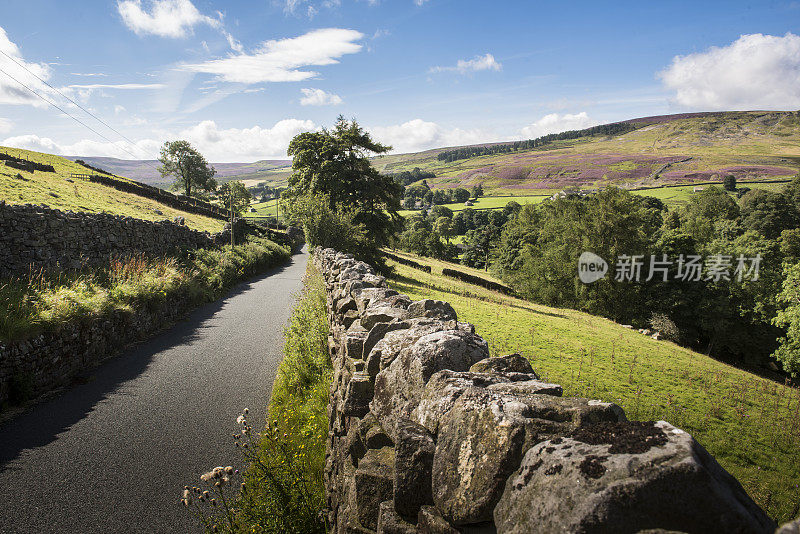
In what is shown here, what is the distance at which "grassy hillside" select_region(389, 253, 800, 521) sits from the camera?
7523 millimetres

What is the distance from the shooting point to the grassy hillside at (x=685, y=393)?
752 cm

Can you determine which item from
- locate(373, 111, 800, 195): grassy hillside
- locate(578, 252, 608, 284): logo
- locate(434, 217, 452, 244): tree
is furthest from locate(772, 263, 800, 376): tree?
locate(373, 111, 800, 195): grassy hillside

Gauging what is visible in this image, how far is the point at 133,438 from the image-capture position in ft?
22.6

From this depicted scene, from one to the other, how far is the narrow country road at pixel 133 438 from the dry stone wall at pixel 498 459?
2.84 m

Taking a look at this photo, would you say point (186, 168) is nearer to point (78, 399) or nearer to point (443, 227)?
point (443, 227)

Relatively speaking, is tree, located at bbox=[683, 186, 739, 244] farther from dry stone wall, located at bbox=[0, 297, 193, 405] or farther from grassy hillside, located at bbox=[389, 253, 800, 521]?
dry stone wall, located at bbox=[0, 297, 193, 405]

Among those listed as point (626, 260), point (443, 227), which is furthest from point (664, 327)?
point (443, 227)

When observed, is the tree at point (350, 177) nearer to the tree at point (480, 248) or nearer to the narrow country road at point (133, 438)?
the narrow country road at point (133, 438)

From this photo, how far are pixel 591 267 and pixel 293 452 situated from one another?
35.3m

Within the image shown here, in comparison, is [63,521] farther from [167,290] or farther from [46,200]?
[46,200]

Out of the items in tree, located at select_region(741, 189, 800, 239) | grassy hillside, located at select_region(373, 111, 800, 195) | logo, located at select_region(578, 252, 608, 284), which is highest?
grassy hillside, located at select_region(373, 111, 800, 195)

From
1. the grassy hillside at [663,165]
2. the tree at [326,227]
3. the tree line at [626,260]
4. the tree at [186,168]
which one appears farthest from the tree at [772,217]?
the tree at [186,168]

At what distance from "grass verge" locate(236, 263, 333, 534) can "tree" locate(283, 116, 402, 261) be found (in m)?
22.7

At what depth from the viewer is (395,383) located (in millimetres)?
3807
